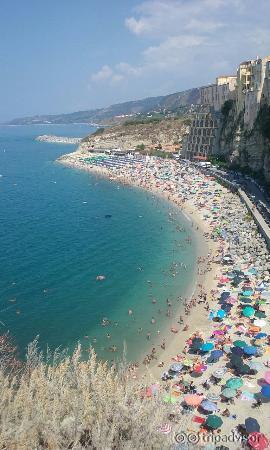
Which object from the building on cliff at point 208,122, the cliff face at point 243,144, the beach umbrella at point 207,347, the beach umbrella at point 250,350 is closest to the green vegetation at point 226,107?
the cliff face at point 243,144

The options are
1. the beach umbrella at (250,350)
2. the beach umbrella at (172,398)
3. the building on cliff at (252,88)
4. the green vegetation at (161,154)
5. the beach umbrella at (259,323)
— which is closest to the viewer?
the beach umbrella at (172,398)

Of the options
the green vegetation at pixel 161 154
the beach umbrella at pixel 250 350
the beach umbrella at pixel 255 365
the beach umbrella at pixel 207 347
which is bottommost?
the green vegetation at pixel 161 154

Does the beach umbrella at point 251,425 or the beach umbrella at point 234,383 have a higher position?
the beach umbrella at point 251,425

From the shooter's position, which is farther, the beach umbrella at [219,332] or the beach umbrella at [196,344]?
the beach umbrella at [219,332]

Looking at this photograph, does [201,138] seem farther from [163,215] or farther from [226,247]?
[226,247]

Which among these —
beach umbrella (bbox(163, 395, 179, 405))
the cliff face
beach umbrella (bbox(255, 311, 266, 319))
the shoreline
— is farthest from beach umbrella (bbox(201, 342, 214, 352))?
the cliff face

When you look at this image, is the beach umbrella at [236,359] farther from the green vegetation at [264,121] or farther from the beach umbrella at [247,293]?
the green vegetation at [264,121]

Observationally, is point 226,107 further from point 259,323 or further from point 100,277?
point 259,323

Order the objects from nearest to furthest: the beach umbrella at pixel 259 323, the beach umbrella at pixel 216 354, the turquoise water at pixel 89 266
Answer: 1. the beach umbrella at pixel 216 354
2. the beach umbrella at pixel 259 323
3. the turquoise water at pixel 89 266

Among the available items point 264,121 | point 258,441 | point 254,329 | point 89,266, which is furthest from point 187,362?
point 264,121
